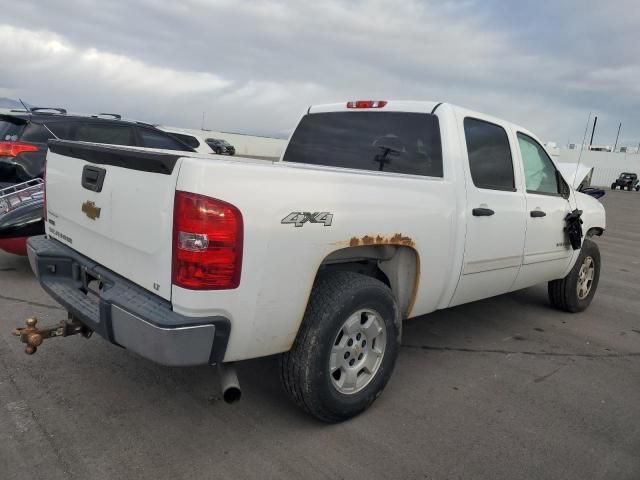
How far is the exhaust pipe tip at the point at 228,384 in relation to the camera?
8.16 feet

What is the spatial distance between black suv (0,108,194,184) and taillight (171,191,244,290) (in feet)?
16.7

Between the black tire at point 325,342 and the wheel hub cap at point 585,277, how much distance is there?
3434 mm

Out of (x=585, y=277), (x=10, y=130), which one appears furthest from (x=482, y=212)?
(x=10, y=130)

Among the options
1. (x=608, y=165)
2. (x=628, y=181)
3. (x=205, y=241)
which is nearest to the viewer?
(x=205, y=241)

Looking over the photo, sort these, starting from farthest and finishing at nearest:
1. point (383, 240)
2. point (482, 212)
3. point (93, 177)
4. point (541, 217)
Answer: point (541, 217) < point (482, 212) < point (383, 240) < point (93, 177)

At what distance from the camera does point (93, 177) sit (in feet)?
9.17

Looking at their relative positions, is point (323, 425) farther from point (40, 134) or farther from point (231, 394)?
point (40, 134)

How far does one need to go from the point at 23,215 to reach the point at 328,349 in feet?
12.6

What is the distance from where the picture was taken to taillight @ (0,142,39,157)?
630 cm

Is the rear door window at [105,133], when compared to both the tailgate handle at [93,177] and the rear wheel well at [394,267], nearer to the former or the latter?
the tailgate handle at [93,177]

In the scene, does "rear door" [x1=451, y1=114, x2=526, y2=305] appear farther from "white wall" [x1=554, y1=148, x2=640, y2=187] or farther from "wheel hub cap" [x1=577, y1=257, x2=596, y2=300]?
"white wall" [x1=554, y1=148, x2=640, y2=187]

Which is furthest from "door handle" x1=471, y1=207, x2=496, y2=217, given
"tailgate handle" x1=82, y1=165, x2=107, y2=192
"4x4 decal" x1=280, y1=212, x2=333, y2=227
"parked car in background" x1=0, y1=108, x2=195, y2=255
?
"parked car in background" x1=0, y1=108, x2=195, y2=255

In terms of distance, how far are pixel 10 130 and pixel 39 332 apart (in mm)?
4851

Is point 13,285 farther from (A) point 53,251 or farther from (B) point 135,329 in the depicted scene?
(B) point 135,329
